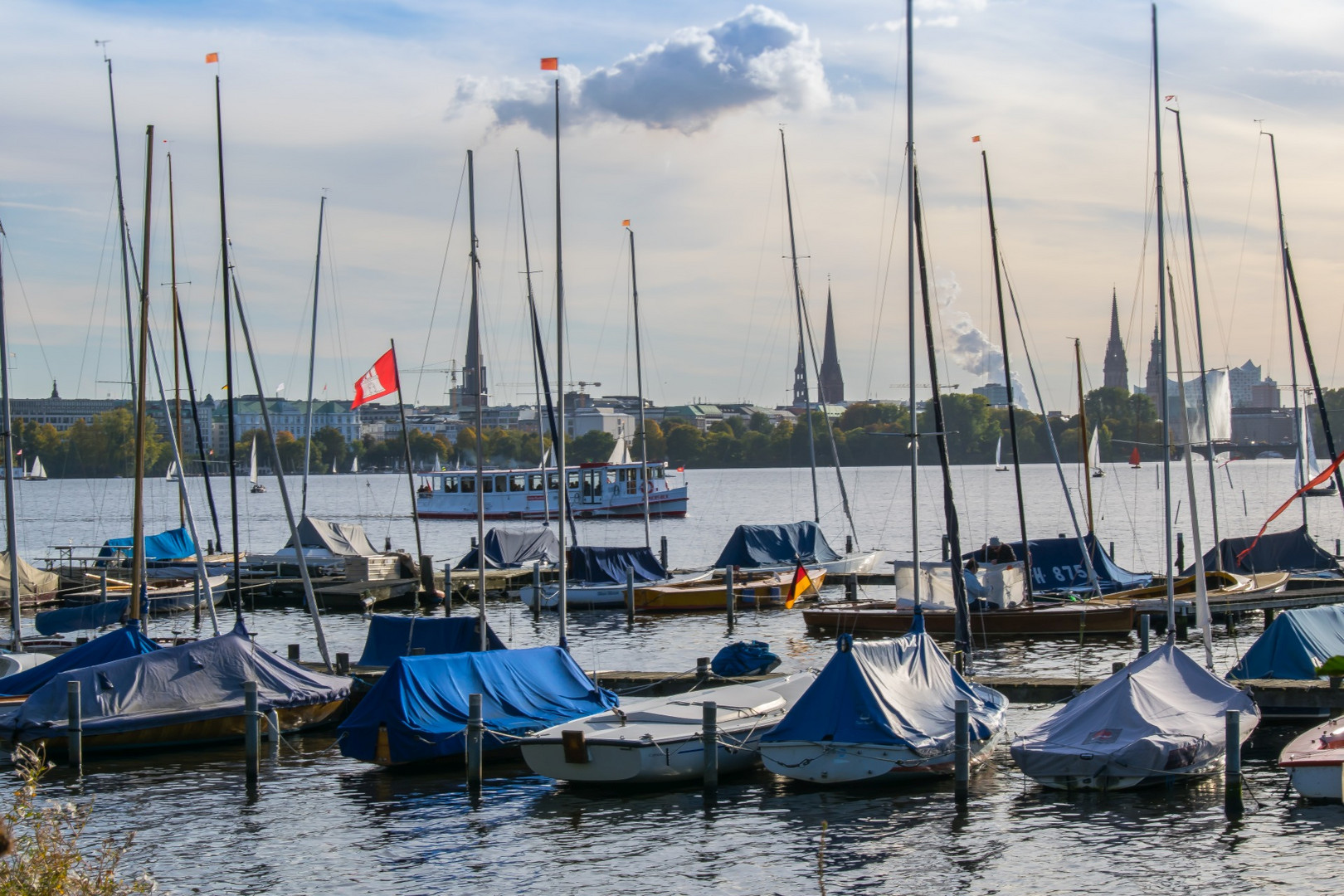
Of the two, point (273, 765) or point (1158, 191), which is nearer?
point (273, 765)

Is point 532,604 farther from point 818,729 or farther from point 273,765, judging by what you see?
point 818,729

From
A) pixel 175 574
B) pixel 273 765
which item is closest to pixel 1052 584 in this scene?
pixel 273 765

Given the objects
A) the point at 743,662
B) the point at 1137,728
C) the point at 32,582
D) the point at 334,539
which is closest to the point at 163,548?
the point at 334,539

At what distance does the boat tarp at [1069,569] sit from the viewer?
41219mm

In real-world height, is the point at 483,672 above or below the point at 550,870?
above

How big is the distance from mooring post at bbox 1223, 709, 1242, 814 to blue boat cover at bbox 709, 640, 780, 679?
1028 cm

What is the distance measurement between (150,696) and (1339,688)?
21.0 meters

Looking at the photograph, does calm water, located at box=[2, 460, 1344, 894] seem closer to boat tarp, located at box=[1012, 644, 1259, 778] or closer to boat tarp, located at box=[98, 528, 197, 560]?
boat tarp, located at box=[1012, 644, 1259, 778]

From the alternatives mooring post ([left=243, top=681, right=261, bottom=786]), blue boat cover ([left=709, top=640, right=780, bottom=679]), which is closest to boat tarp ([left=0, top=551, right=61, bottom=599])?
mooring post ([left=243, top=681, right=261, bottom=786])

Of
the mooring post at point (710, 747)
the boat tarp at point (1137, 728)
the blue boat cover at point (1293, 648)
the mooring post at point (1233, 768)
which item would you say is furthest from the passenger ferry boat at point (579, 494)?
the mooring post at point (1233, 768)

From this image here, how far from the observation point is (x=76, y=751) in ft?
74.3

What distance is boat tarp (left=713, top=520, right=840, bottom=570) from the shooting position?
165 feet

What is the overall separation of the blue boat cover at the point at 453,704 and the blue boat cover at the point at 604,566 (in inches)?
895

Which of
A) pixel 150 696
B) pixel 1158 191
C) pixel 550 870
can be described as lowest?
pixel 550 870
